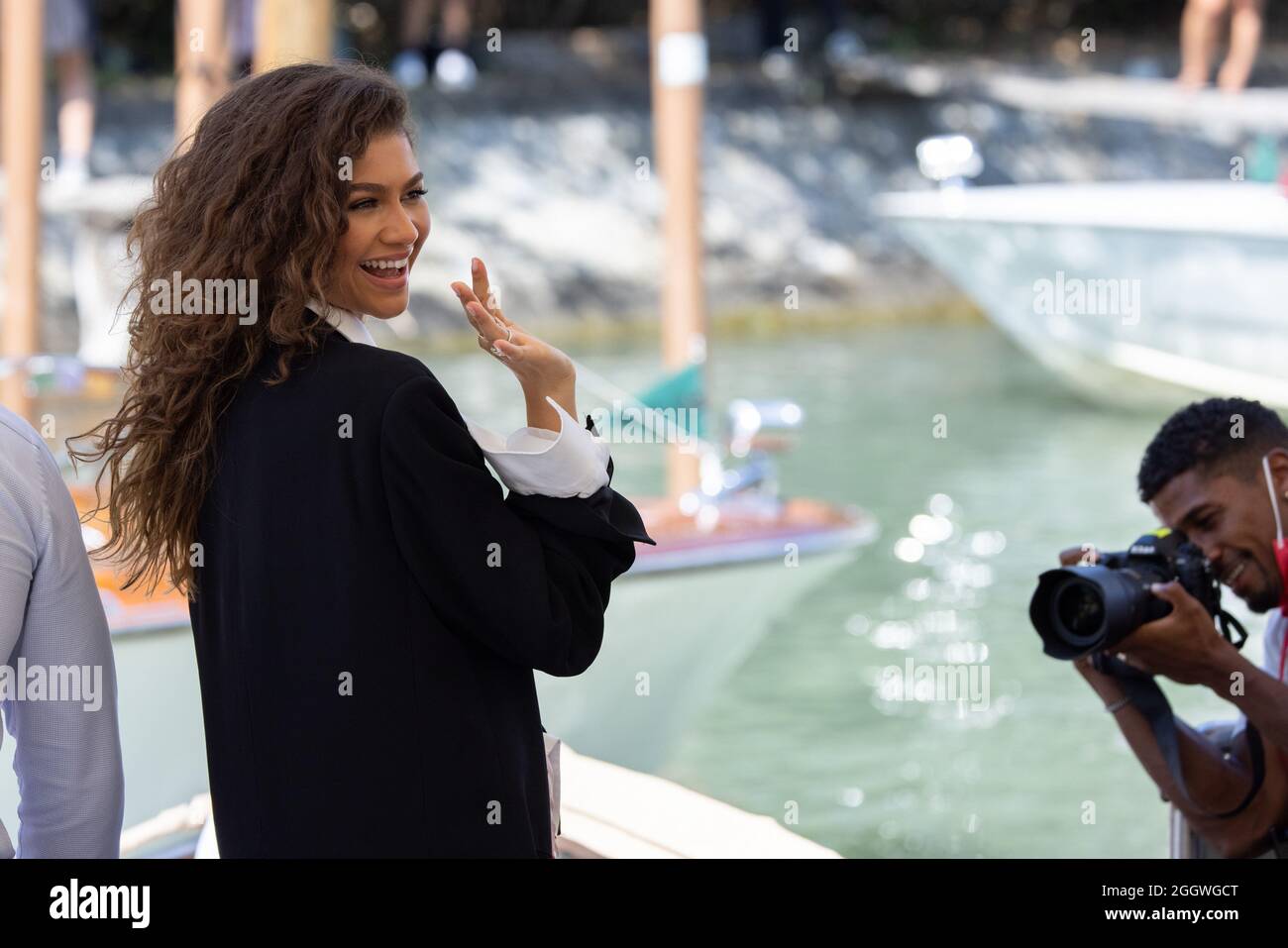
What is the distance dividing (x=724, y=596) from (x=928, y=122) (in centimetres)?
1202

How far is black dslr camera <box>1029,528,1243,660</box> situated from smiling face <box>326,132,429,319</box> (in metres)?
0.89

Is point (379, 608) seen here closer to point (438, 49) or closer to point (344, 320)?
point (344, 320)

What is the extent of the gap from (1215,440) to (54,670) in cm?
144

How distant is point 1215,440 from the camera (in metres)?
2.19

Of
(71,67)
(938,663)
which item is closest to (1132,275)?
(938,663)

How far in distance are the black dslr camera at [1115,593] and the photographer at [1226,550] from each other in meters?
0.07

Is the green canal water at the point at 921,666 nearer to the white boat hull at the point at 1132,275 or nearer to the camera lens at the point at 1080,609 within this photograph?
the white boat hull at the point at 1132,275

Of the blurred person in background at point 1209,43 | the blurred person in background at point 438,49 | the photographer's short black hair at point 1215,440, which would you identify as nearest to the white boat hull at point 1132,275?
the blurred person in background at point 1209,43

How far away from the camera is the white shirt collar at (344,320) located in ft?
5.08

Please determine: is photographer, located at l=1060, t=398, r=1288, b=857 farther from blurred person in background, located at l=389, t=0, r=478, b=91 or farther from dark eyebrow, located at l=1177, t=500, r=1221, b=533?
blurred person in background, located at l=389, t=0, r=478, b=91

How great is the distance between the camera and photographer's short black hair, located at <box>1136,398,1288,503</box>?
2180 millimetres

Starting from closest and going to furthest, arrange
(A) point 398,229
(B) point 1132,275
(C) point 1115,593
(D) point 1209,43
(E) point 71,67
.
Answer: (A) point 398,229, (C) point 1115,593, (B) point 1132,275, (E) point 71,67, (D) point 1209,43
